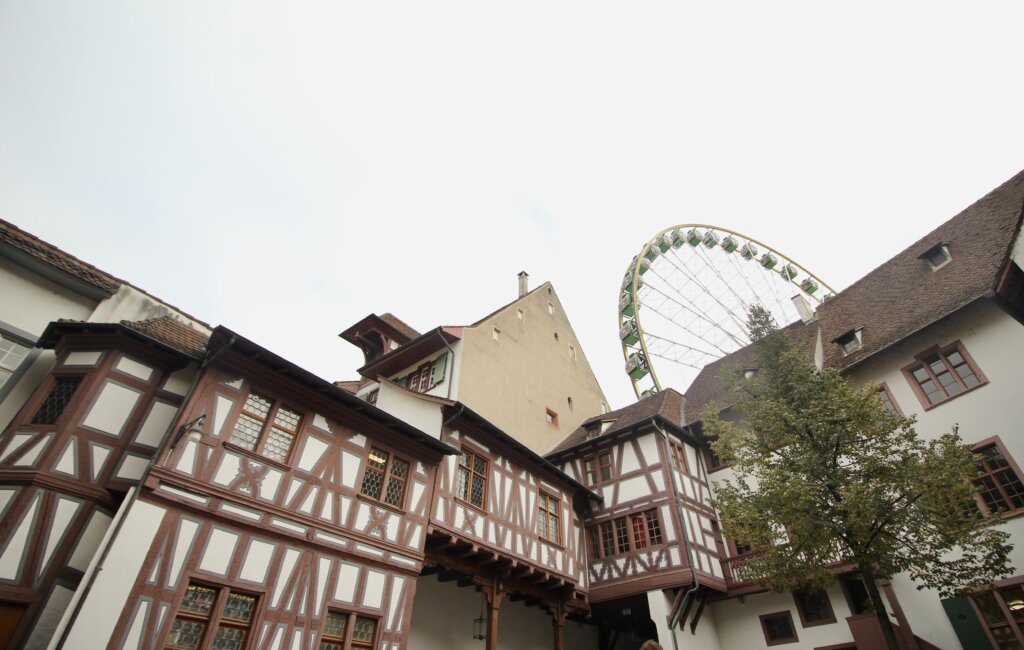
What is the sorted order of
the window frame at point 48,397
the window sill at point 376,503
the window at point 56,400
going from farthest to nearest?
the window sill at point 376,503 → the window at point 56,400 → the window frame at point 48,397

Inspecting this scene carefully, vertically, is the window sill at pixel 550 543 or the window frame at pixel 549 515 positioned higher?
the window frame at pixel 549 515

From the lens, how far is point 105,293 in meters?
11.3

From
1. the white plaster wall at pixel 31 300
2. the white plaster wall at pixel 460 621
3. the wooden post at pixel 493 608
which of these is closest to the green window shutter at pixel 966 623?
the white plaster wall at pixel 460 621

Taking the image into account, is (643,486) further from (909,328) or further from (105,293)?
(105,293)

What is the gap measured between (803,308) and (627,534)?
1354cm

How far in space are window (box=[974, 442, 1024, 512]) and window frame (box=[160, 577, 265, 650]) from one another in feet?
49.4

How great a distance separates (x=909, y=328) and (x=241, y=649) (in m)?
17.2

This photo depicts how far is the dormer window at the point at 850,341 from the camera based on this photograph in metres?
16.1

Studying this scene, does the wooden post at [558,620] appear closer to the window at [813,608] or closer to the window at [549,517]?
the window at [549,517]

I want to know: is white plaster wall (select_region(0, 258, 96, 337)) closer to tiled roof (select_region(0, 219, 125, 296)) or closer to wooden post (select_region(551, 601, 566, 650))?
tiled roof (select_region(0, 219, 125, 296))

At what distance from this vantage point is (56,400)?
359 inches

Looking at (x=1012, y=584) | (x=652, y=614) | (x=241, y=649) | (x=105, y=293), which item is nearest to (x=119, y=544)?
(x=241, y=649)

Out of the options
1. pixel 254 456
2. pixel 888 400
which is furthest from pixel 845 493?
pixel 254 456

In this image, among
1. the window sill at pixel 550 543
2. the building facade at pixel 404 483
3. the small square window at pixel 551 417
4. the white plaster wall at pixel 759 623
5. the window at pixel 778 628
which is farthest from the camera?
the small square window at pixel 551 417
